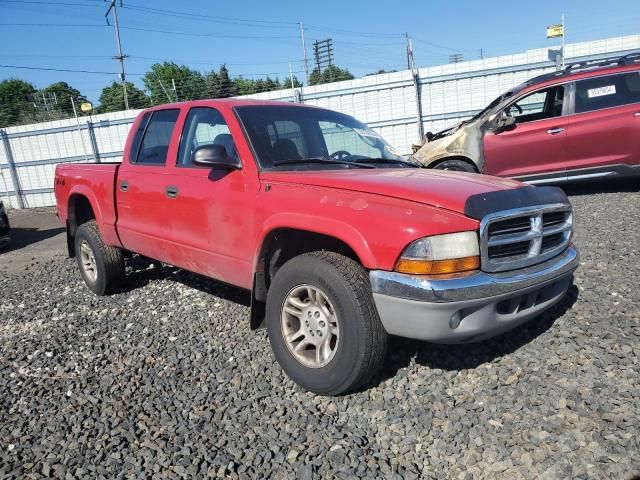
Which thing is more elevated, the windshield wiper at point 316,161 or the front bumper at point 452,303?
the windshield wiper at point 316,161

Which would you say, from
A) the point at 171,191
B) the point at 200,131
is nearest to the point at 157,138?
the point at 200,131

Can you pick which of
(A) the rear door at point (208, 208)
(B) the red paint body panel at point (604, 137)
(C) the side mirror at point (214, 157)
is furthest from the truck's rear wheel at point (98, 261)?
Answer: (B) the red paint body panel at point (604, 137)

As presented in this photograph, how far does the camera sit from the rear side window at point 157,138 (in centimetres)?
431

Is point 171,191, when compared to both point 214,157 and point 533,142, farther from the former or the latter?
point 533,142

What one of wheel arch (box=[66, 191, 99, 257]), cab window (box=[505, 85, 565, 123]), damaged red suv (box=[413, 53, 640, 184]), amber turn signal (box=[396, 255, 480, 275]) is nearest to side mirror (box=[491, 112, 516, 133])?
damaged red suv (box=[413, 53, 640, 184])

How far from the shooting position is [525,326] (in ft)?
11.6

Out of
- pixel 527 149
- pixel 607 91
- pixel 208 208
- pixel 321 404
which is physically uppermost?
pixel 607 91

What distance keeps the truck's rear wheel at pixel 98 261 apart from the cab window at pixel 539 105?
6.10 metres

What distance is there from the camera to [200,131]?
13.3 feet

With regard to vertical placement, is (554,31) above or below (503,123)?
above

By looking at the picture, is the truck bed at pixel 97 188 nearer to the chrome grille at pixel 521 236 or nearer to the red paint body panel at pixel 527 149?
the chrome grille at pixel 521 236

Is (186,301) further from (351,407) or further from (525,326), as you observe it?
(525,326)

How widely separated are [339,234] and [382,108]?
10290 mm

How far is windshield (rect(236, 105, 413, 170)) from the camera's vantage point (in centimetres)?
349
